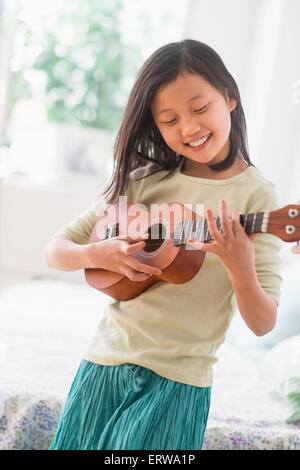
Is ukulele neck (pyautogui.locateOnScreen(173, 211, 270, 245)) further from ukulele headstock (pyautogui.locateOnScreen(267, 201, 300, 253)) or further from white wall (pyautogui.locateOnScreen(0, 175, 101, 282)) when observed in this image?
white wall (pyautogui.locateOnScreen(0, 175, 101, 282))

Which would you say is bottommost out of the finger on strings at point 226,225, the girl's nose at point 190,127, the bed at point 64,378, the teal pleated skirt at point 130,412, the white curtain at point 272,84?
the bed at point 64,378

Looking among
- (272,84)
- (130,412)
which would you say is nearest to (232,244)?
(130,412)

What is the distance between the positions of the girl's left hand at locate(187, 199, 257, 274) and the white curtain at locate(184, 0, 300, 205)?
52cm

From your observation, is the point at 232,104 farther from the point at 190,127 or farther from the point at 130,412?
the point at 130,412

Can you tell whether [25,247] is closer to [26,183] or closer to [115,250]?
[26,183]

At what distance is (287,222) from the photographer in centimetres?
71

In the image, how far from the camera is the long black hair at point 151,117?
34.0 inches

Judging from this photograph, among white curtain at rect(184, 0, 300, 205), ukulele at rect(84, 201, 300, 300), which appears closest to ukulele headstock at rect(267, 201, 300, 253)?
ukulele at rect(84, 201, 300, 300)

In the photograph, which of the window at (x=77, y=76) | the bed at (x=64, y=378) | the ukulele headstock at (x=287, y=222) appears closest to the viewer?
the ukulele headstock at (x=287, y=222)

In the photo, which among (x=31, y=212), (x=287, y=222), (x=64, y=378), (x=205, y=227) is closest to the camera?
(x=287, y=222)

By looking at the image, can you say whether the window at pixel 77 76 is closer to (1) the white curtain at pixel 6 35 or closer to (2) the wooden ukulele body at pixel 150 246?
(1) the white curtain at pixel 6 35

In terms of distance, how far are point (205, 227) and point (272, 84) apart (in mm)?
1189

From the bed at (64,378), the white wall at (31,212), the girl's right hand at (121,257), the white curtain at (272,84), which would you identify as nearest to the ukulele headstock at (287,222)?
the girl's right hand at (121,257)

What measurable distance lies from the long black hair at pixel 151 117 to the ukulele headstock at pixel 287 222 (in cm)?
21
